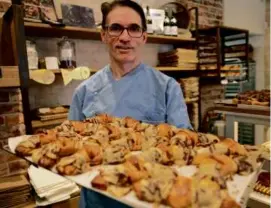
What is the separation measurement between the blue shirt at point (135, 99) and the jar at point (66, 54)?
705 mm

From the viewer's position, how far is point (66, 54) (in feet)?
6.26

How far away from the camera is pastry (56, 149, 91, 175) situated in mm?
680

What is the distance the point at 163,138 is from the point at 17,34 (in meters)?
0.99

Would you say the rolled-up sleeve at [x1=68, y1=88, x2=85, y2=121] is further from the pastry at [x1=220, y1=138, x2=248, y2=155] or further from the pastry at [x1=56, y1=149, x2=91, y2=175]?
the pastry at [x1=220, y1=138, x2=248, y2=155]

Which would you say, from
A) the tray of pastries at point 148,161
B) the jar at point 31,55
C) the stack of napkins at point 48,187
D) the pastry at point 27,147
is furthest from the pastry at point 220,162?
the jar at point 31,55

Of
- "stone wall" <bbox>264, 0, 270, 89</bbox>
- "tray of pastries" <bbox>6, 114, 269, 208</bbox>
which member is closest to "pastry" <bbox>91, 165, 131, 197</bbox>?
"tray of pastries" <bbox>6, 114, 269, 208</bbox>

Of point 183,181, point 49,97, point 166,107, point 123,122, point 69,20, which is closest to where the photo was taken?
point 183,181

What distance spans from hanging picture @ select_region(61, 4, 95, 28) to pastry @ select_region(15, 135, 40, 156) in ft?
3.83

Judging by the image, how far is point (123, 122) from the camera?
1011 millimetres

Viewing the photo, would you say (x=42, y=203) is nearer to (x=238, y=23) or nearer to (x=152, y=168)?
(x=152, y=168)

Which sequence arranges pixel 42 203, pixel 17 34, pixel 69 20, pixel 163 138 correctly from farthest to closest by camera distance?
pixel 69 20 < pixel 42 203 < pixel 17 34 < pixel 163 138

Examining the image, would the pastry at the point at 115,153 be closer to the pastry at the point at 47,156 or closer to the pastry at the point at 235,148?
the pastry at the point at 47,156

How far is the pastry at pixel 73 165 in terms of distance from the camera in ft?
2.23

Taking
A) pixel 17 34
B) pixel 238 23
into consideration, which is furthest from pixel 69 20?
pixel 238 23
